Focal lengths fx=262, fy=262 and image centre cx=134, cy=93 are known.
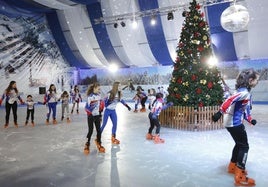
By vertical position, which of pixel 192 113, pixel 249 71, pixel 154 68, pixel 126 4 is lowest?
pixel 192 113

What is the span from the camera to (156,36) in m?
15.7

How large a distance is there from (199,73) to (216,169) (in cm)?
396

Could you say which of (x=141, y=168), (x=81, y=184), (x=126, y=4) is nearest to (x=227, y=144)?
(x=141, y=168)

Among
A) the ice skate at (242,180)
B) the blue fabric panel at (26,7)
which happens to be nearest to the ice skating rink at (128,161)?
the ice skate at (242,180)

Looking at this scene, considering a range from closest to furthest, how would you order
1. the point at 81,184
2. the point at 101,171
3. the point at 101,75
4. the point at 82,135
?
the point at 81,184 → the point at 101,171 → the point at 82,135 → the point at 101,75

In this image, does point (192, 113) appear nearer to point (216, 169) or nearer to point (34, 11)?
point (216, 169)

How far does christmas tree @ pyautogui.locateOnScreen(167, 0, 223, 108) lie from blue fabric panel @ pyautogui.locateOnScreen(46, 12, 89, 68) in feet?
43.1

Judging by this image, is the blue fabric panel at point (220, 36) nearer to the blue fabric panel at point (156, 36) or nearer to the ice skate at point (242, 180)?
the blue fabric panel at point (156, 36)

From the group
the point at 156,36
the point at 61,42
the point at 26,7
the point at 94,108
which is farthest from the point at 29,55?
the point at 94,108

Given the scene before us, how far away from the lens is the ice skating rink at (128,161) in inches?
140

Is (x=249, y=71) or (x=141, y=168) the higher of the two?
(x=249, y=71)

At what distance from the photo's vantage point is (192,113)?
7363 mm

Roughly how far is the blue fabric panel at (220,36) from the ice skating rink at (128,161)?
838 centimetres

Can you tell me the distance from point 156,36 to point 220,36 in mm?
3660
